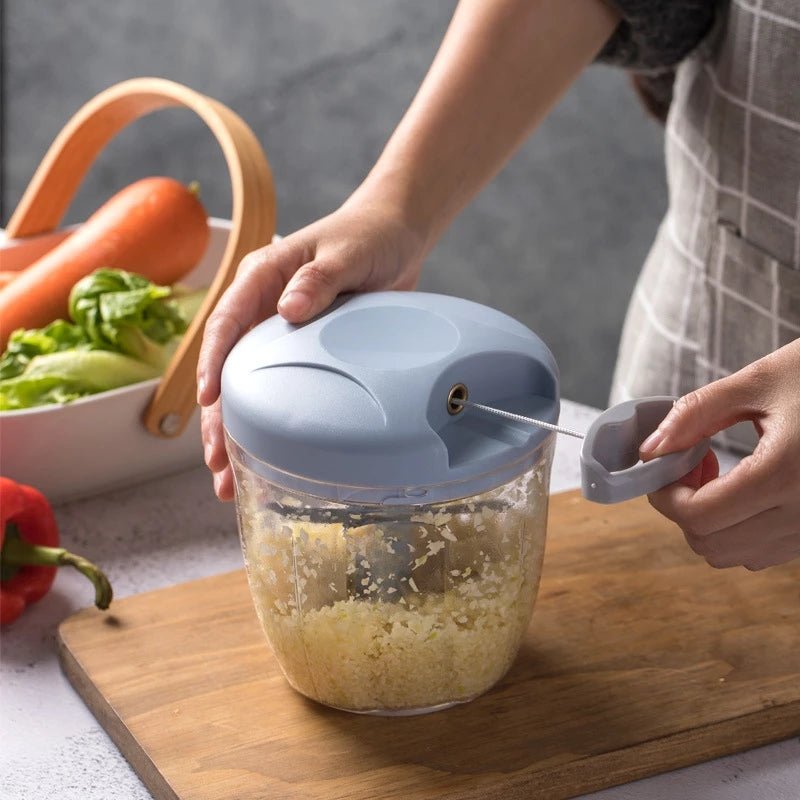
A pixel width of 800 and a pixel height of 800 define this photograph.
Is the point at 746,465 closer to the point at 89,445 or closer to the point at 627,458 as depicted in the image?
the point at 627,458

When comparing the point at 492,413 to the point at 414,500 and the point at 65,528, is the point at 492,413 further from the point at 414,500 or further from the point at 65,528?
the point at 65,528

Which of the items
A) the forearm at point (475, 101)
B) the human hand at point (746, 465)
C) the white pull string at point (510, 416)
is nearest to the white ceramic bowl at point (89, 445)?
the forearm at point (475, 101)

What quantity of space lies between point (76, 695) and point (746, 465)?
533 mm

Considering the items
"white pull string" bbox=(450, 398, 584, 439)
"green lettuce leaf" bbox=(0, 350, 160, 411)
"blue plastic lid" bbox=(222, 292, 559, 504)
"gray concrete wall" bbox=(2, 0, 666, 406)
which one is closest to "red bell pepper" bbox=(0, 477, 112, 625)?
"green lettuce leaf" bbox=(0, 350, 160, 411)

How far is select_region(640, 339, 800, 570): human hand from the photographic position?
74 cm

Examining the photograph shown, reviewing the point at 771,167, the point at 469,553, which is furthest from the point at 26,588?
the point at 771,167

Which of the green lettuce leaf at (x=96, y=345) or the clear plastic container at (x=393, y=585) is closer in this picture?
the clear plastic container at (x=393, y=585)

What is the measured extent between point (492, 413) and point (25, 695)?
43 centimetres

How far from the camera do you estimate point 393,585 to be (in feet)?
2.65

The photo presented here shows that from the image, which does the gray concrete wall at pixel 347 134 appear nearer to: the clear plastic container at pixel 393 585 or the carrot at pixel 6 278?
the carrot at pixel 6 278

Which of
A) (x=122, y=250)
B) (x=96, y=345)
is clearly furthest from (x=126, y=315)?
(x=122, y=250)

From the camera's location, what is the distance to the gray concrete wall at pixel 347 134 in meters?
2.79

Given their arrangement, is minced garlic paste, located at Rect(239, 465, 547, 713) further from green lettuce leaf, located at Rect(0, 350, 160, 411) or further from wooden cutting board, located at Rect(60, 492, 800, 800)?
green lettuce leaf, located at Rect(0, 350, 160, 411)

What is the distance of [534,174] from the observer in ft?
9.43
